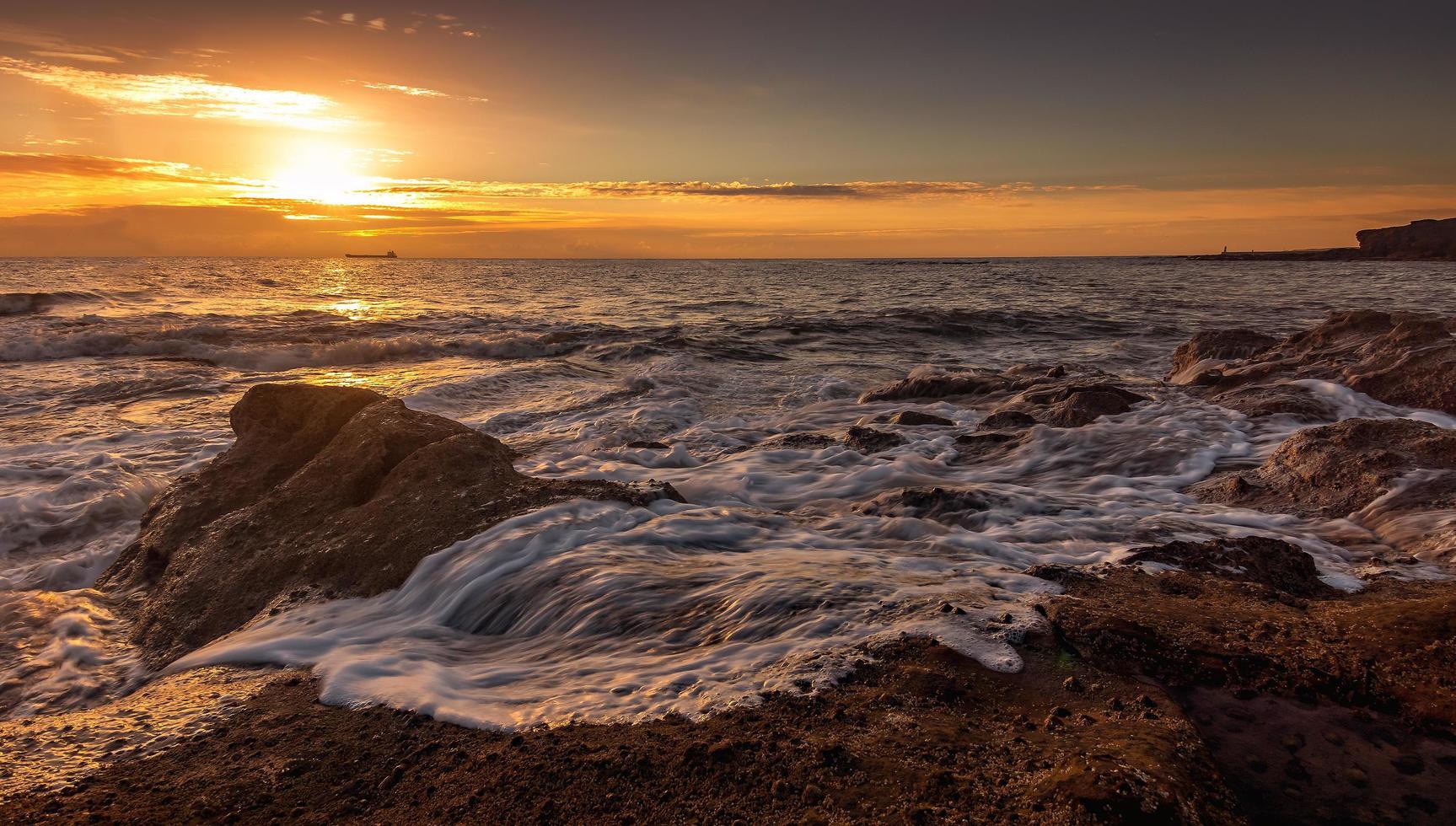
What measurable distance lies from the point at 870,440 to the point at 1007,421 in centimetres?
187

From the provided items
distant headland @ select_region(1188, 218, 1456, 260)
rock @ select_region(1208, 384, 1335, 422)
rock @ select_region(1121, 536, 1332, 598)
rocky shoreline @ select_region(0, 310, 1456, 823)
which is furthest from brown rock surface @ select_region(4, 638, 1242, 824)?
distant headland @ select_region(1188, 218, 1456, 260)

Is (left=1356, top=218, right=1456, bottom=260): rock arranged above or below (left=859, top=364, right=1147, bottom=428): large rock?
above

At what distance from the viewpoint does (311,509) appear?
16.7 feet

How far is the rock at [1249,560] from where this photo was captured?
156 inches

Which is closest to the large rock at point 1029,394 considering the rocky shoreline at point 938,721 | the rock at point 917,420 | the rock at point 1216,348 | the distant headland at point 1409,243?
the rock at point 917,420

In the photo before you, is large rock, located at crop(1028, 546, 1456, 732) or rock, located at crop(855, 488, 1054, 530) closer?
large rock, located at crop(1028, 546, 1456, 732)

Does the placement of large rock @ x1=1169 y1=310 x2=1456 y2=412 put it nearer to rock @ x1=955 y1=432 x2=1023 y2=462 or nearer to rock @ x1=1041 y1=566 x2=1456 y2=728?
rock @ x1=955 y1=432 x2=1023 y2=462

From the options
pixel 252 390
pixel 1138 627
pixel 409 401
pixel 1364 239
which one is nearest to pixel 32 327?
pixel 409 401

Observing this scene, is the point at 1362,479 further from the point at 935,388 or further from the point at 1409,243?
the point at 1409,243

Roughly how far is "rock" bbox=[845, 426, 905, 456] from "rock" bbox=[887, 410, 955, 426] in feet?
2.99

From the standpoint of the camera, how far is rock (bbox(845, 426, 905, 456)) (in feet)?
26.1

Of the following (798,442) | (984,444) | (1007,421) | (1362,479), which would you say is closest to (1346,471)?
(1362,479)

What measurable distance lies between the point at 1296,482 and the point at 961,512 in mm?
2539

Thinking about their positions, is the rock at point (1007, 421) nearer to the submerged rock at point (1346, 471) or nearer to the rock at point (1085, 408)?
the rock at point (1085, 408)
